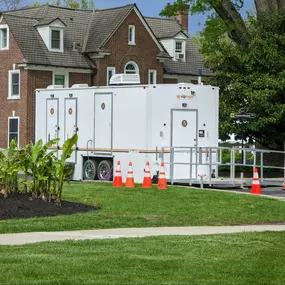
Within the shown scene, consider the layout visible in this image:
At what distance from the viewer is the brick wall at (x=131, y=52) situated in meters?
51.3

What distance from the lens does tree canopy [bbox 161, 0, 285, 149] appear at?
117ft

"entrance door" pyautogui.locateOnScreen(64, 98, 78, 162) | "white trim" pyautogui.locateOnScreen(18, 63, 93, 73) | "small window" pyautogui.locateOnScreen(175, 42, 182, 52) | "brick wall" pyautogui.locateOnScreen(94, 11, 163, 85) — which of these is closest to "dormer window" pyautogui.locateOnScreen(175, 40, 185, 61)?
"small window" pyautogui.locateOnScreen(175, 42, 182, 52)

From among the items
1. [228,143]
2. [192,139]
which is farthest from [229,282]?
[228,143]

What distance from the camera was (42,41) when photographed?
165 ft

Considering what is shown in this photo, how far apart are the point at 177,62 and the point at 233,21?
17068 mm

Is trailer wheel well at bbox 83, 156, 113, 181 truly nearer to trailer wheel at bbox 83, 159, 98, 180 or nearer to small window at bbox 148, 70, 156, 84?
trailer wheel at bbox 83, 159, 98, 180

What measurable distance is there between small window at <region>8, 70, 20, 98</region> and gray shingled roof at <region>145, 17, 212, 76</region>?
33.3ft

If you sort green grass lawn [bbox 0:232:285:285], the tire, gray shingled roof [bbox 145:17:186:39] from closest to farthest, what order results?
green grass lawn [bbox 0:232:285:285] → the tire → gray shingled roof [bbox 145:17:186:39]

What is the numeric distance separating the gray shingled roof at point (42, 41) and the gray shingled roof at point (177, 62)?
5.60 m

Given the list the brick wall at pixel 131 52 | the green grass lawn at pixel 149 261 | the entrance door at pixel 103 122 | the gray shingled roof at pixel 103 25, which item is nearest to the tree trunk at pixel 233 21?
the entrance door at pixel 103 122

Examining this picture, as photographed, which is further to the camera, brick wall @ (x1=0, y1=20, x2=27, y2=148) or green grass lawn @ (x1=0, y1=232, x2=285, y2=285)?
brick wall @ (x1=0, y1=20, x2=27, y2=148)

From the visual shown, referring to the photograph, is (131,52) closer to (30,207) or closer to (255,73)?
(255,73)

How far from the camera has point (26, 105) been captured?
48.6 m

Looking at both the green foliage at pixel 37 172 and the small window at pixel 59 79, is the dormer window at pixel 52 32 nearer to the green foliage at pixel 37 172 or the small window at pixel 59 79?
the small window at pixel 59 79
